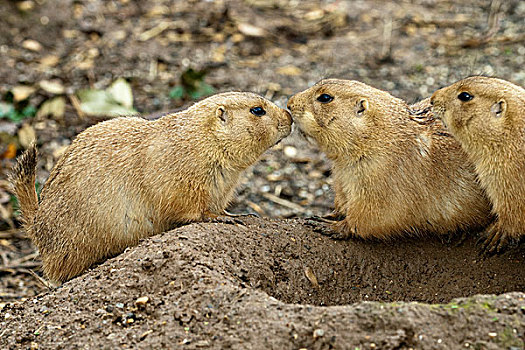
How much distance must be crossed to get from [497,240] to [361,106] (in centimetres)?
143

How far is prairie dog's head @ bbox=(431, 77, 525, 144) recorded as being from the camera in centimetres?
487

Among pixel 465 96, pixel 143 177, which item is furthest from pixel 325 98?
pixel 143 177

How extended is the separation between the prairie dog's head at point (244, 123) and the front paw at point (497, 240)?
1795 mm

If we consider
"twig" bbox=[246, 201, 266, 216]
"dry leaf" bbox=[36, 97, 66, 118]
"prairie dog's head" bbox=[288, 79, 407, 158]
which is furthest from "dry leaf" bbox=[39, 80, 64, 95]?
"prairie dog's head" bbox=[288, 79, 407, 158]

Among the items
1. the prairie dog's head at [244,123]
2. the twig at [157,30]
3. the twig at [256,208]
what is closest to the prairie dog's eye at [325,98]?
the prairie dog's head at [244,123]

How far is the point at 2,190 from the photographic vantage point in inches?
316

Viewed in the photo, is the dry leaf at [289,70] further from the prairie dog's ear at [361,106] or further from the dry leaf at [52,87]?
the prairie dog's ear at [361,106]

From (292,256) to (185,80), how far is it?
4.93 m

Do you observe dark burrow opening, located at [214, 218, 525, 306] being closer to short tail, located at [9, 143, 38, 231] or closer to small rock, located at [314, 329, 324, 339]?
small rock, located at [314, 329, 324, 339]

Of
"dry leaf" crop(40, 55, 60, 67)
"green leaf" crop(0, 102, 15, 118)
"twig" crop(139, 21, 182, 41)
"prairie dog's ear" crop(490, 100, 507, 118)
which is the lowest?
"green leaf" crop(0, 102, 15, 118)

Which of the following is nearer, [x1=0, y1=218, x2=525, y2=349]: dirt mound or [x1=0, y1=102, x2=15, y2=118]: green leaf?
[x1=0, y1=218, x2=525, y2=349]: dirt mound

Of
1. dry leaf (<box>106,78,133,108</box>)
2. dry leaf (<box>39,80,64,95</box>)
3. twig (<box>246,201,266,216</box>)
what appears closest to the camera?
twig (<box>246,201,266,216</box>)

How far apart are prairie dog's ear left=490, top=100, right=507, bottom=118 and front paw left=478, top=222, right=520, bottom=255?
80 centimetres

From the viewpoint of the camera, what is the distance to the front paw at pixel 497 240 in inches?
193
